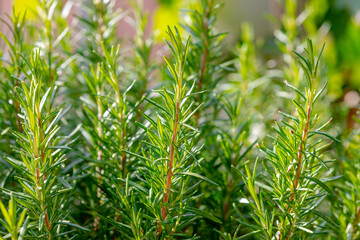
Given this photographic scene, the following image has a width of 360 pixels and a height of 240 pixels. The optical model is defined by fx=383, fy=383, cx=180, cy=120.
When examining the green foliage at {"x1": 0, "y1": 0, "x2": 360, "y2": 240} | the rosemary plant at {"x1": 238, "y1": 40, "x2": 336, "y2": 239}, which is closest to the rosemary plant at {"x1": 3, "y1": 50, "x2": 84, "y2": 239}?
the green foliage at {"x1": 0, "y1": 0, "x2": 360, "y2": 240}

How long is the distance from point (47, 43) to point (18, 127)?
0.33ft

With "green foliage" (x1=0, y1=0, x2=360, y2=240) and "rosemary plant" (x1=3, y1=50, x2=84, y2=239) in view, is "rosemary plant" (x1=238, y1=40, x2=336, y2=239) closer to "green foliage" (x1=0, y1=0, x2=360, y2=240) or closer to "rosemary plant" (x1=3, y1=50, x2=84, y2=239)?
"green foliage" (x1=0, y1=0, x2=360, y2=240)

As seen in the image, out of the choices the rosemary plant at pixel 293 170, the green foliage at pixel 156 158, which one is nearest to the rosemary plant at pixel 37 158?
the green foliage at pixel 156 158

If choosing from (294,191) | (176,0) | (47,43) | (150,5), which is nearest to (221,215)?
(294,191)

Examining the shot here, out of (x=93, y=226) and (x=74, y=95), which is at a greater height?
(x=74, y=95)

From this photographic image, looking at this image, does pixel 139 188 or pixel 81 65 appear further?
pixel 81 65

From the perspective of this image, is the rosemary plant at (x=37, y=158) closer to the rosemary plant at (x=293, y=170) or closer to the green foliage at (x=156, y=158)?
the green foliage at (x=156, y=158)

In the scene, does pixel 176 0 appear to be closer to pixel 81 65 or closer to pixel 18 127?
pixel 81 65

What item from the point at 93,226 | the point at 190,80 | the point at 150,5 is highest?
the point at 150,5

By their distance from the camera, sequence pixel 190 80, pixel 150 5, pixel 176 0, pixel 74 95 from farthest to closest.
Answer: pixel 150 5, pixel 176 0, pixel 74 95, pixel 190 80

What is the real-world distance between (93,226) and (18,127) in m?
0.10

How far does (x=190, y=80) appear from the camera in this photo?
0.34 metres

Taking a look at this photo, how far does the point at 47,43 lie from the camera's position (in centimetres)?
38

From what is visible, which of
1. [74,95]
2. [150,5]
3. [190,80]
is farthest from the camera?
[150,5]
